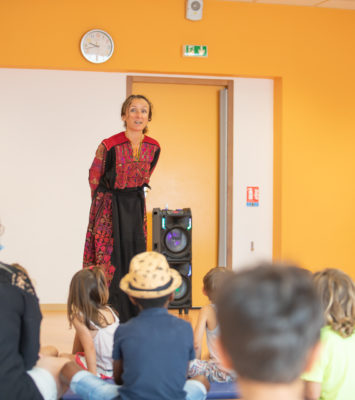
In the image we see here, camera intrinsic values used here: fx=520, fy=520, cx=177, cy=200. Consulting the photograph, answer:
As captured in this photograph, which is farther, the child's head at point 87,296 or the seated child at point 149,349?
the child's head at point 87,296

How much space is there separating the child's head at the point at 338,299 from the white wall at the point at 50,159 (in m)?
3.90

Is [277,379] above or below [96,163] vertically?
below

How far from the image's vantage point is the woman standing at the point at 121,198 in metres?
3.32

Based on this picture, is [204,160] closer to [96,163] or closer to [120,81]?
[120,81]

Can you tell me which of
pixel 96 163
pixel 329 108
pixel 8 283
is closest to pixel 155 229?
pixel 96 163

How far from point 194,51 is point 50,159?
1854 millimetres

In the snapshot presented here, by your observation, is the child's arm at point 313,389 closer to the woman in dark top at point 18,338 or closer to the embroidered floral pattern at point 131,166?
the woman in dark top at point 18,338

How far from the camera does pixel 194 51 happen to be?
17.5ft

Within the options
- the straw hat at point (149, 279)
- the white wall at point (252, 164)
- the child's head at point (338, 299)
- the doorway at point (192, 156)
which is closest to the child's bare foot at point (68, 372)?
the straw hat at point (149, 279)

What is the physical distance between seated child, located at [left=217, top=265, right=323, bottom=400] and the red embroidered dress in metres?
2.56

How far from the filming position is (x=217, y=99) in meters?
5.66

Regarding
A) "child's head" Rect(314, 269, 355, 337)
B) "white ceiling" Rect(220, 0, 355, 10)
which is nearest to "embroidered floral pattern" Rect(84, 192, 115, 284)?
"child's head" Rect(314, 269, 355, 337)

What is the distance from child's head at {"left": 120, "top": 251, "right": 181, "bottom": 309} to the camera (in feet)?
6.19

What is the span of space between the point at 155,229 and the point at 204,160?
118 centimetres
